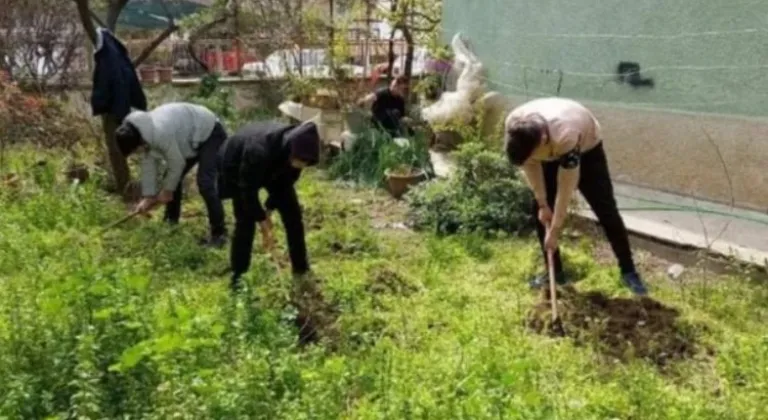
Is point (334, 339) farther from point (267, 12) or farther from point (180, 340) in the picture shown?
point (267, 12)

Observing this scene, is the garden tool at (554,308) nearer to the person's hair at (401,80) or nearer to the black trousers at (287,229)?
the black trousers at (287,229)

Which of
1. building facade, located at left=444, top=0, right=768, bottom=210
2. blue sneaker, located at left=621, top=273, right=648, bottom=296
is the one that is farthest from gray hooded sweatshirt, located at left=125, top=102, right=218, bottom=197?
building facade, located at left=444, top=0, right=768, bottom=210

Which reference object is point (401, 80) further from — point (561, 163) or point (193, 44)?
point (561, 163)

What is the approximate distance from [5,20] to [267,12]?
13.9 feet

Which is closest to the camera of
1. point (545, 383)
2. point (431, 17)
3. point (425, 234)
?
point (545, 383)

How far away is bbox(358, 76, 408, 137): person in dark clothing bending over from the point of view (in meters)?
10.8

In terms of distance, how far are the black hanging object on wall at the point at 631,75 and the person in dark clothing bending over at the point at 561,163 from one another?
→ 247 centimetres

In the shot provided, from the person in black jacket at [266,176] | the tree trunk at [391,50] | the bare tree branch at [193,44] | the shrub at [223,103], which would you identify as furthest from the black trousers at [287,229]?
the bare tree branch at [193,44]

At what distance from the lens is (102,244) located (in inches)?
291

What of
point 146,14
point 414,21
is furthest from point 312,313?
point 146,14

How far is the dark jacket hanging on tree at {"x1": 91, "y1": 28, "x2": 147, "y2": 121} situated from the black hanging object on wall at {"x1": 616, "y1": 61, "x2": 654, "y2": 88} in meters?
4.63

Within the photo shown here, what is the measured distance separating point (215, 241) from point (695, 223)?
3833mm

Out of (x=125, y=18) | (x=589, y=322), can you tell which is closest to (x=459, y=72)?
(x=589, y=322)

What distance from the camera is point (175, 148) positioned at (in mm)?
7184
